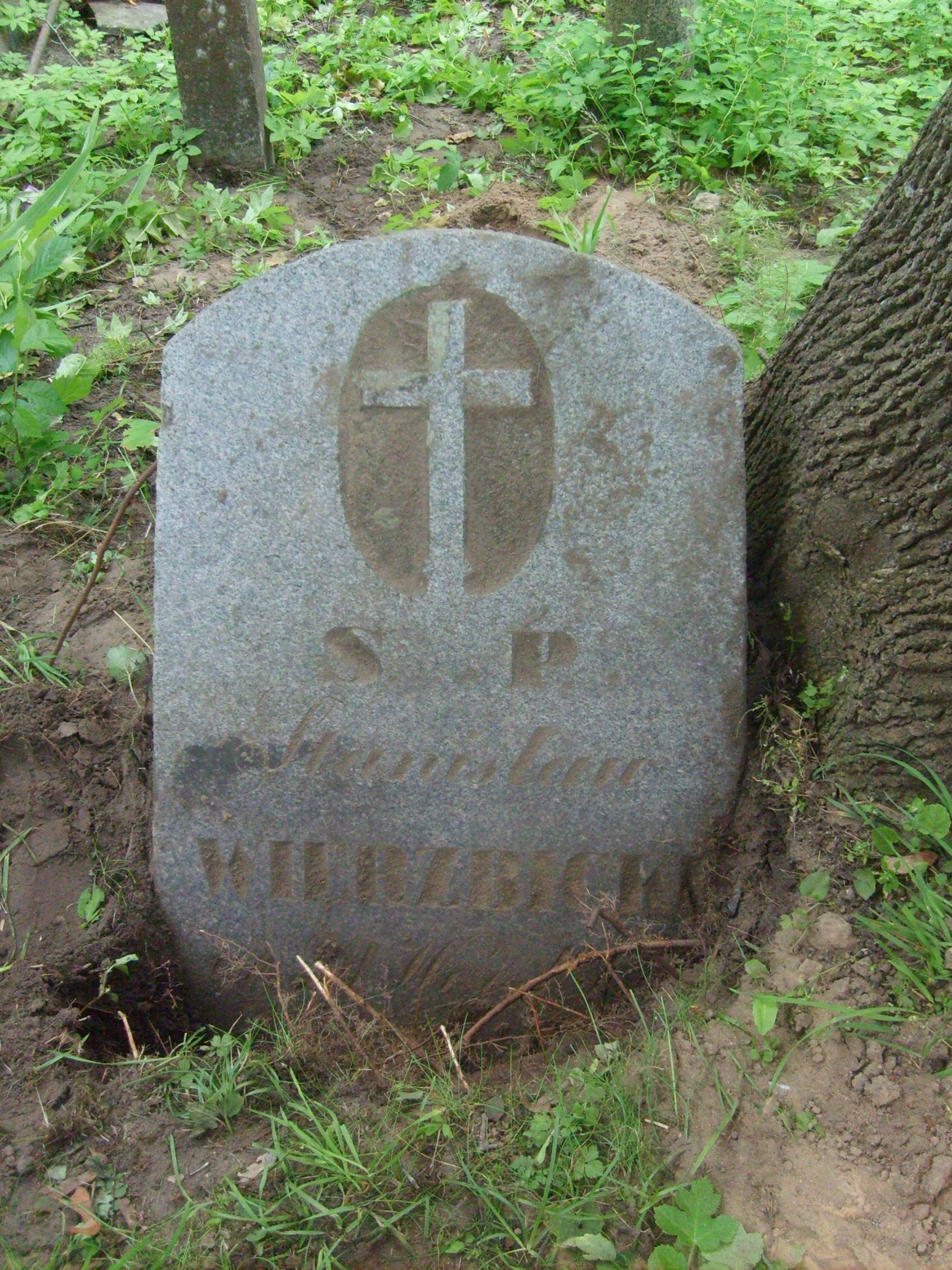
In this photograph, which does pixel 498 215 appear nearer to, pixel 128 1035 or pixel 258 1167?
pixel 128 1035

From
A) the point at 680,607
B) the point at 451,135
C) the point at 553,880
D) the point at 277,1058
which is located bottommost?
the point at 277,1058

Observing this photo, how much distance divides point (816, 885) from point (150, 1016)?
127 cm

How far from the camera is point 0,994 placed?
1725 millimetres

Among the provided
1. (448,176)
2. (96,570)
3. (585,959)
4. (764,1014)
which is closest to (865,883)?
(764,1014)

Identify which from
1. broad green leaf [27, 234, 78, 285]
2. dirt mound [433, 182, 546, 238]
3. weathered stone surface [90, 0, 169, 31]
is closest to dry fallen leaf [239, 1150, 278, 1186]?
broad green leaf [27, 234, 78, 285]

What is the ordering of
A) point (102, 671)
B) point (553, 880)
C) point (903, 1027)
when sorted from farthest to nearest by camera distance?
point (102, 671)
point (553, 880)
point (903, 1027)

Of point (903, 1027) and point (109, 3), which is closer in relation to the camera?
point (903, 1027)

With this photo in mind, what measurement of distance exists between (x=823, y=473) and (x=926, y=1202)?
1.17 meters

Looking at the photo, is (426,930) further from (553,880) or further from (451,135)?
(451,135)

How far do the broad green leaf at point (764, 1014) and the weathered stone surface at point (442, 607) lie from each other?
338 mm

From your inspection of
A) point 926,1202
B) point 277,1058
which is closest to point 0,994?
point 277,1058

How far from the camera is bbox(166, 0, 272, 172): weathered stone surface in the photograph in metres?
2.94

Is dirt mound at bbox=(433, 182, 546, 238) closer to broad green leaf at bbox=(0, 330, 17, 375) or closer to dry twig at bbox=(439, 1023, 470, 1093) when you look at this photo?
broad green leaf at bbox=(0, 330, 17, 375)

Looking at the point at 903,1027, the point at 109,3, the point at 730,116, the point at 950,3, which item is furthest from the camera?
the point at 109,3
